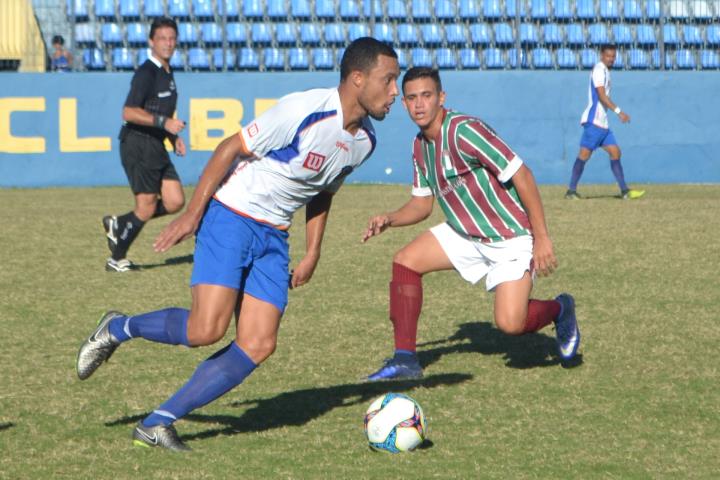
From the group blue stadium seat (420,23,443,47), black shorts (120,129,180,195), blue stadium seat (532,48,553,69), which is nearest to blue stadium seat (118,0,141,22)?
blue stadium seat (420,23,443,47)

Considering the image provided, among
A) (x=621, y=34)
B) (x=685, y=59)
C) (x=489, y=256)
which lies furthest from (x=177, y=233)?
(x=685, y=59)

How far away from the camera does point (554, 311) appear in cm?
701

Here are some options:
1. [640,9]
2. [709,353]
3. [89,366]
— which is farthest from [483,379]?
[640,9]

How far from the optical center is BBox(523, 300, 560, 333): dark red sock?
6.85m

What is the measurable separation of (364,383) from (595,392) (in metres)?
1.26

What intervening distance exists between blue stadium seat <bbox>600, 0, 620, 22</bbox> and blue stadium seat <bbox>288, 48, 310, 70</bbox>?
6229mm

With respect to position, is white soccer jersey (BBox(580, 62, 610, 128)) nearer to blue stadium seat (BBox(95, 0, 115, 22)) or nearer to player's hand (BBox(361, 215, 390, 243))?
blue stadium seat (BBox(95, 0, 115, 22))

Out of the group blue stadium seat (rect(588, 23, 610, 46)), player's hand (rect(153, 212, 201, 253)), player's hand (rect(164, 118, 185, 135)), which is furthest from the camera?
blue stadium seat (rect(588, 23, 610, 46))

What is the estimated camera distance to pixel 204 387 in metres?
5.20

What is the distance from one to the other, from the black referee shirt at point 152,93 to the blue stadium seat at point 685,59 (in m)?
15.3

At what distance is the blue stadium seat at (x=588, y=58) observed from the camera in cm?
2416

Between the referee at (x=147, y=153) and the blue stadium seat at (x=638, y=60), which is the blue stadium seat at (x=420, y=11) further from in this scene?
the referee at (x=147, y=153)

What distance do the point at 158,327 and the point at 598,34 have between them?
20325 millimetres

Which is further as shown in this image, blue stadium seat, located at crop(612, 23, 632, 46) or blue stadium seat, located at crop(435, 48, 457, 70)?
blue stadium seat, located at crop(612, 23, 632, 46)
